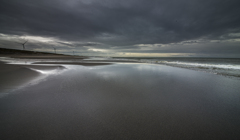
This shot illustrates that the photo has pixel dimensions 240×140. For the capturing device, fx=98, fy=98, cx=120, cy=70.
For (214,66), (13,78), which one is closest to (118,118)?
(13,78)

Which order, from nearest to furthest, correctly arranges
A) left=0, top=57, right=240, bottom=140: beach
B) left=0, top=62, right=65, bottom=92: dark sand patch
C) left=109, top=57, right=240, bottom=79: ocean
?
left=0, top=57, right=240, bottom=140: beach
left=0, top=62, right=65, bottom=92: dark sand patch
left=109, top=57, right=240, bottom=79: ocean

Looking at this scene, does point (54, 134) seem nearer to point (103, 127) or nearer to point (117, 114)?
point (103, 127)

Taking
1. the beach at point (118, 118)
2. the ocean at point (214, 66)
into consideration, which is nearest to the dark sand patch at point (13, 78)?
the beach at point (118, 118)

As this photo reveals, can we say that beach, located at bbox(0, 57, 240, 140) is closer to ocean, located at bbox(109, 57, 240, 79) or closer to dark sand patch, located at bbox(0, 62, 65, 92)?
dark sand patch, located at bbox(0, 62, 65, 92)

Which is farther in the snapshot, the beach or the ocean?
the ocean

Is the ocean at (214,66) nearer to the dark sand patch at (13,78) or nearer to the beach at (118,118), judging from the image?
the beach at (118,118)

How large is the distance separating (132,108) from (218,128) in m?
2.16

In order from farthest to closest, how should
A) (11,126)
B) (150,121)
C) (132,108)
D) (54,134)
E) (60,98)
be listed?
(60,98)
(132,108)
(150,121)
(11,126)
(54,134)

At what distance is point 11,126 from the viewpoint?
2250 mm

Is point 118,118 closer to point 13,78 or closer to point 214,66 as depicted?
point 13,78

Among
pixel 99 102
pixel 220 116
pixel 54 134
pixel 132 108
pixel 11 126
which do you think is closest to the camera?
pixel 54 134

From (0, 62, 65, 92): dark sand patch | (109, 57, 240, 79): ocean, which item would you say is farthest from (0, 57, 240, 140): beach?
(109, 57, 240, 79): ocean

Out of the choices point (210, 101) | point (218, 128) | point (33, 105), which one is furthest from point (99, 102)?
point (210, 101)

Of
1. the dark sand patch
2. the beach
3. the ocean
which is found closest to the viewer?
the beach
